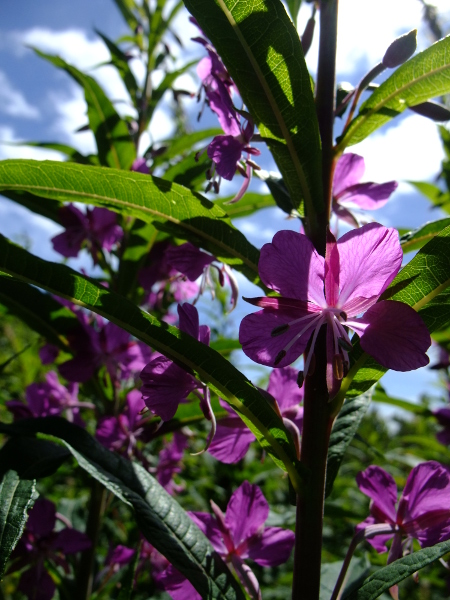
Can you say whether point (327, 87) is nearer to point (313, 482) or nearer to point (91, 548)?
point (313, 482)

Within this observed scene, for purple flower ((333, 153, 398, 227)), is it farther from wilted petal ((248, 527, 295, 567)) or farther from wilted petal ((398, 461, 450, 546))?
wilted petal ((248, 527, 295, 567))

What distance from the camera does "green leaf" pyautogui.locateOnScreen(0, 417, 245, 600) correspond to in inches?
43.8

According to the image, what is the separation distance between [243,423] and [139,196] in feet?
1.95

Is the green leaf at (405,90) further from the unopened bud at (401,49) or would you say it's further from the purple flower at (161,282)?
the purple flower at (161,282)

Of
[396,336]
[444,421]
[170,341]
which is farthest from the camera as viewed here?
[444,421]

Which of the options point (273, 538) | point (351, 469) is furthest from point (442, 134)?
point (351, 469)

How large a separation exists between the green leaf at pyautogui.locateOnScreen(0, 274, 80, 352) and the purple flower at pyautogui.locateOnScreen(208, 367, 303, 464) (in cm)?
69

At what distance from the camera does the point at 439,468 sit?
48.9 inches

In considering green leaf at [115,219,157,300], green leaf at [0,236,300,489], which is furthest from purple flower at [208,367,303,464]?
green leaf at [115,219,157,300]

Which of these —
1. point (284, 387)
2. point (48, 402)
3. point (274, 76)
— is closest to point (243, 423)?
point (284, 387)

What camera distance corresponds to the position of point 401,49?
124cm

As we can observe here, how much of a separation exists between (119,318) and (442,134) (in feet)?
7.81

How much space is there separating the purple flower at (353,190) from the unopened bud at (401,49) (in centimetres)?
27

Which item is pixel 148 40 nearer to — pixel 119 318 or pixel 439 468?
pixel 119 318
